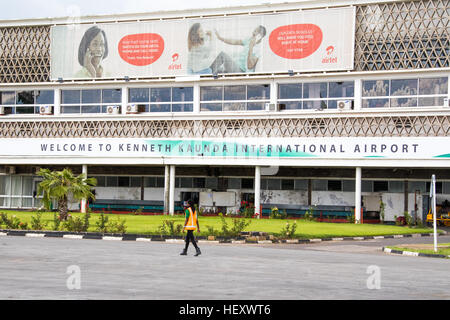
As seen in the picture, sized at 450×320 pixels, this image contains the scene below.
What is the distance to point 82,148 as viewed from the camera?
145 ft

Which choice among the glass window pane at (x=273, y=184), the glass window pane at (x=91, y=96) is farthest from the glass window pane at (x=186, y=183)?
the glass window pane at (x=91, y=96)

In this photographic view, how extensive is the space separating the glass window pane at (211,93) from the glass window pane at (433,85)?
12.9 metres

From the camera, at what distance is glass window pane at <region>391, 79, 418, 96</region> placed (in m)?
38.2

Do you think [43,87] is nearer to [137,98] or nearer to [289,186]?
[137,98]

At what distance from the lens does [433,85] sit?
37781 millimetres

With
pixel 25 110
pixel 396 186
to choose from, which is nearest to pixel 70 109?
pixel 25 110

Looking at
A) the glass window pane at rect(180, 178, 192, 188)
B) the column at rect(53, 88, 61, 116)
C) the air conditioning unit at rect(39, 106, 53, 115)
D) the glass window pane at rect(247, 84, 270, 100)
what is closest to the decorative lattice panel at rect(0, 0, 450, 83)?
the glass window pane at rect(247, 84, 270, 100)

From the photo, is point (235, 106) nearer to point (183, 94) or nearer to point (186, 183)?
point (183, 94)

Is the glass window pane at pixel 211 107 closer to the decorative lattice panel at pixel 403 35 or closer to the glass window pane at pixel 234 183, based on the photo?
the glass window pane at pixel 234 183

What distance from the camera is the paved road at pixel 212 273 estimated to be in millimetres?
10586

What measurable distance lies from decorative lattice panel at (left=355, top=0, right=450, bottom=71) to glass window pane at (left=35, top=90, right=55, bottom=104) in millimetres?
21798

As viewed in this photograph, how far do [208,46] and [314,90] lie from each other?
7.70 meters
